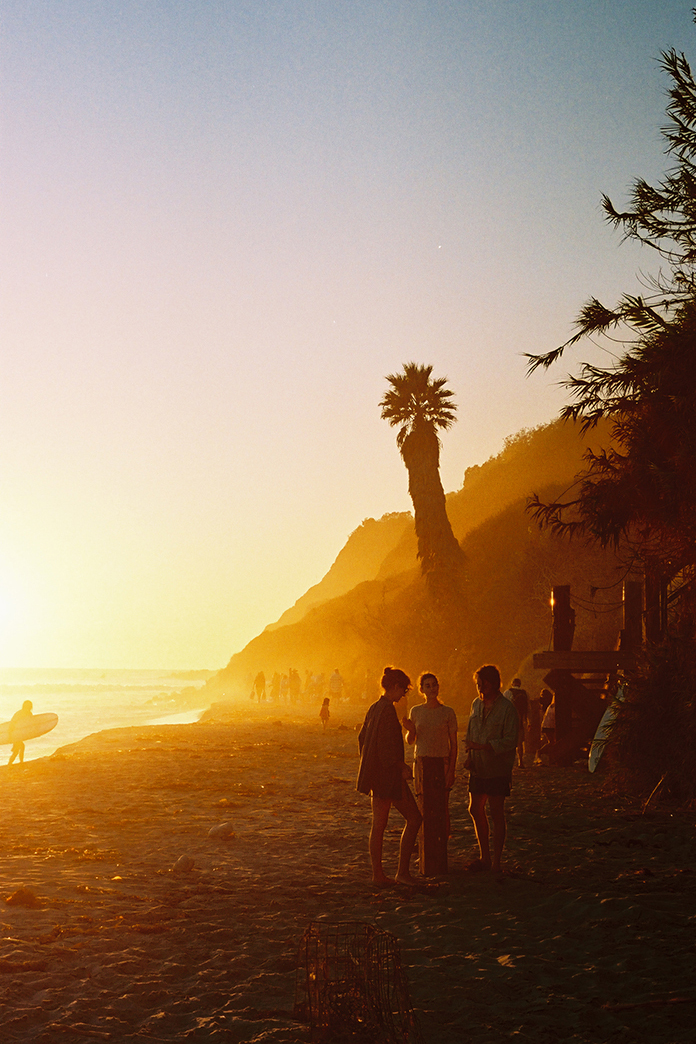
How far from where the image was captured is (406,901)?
711 cm

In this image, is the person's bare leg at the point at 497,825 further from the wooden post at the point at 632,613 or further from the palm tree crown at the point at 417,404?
the palm tree crown at the point at 417,404

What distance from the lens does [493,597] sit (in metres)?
39.3

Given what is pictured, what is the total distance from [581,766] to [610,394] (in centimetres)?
744

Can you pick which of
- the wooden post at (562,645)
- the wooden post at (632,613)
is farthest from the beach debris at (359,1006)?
the wooden post at (632,613)

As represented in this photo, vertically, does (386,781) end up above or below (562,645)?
below

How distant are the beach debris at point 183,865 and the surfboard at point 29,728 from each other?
46.6ft

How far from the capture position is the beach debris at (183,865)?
8.39 metres

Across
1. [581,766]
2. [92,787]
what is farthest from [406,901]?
[581,766]

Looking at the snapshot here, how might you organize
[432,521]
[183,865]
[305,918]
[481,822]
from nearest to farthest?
[305,918] → [481,822] → [183,865] → [432,521]

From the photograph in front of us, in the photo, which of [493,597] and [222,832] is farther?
[493,597]

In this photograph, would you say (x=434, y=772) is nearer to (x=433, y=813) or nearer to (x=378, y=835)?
(x=433, y=813)

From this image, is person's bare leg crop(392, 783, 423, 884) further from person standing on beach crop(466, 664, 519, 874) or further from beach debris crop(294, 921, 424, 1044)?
beach debris crop(294, 921, 424, 1044)

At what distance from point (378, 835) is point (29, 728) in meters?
17.2

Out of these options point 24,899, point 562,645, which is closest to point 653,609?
point 562,645
